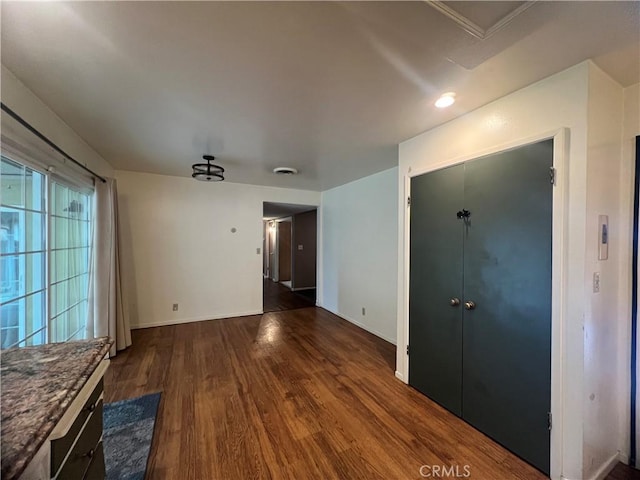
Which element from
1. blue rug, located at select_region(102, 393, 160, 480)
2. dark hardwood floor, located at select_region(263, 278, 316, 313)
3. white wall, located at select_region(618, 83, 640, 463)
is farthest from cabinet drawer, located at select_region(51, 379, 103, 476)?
dark hardwood floor, located at select_region(263, 278, 316, 313)

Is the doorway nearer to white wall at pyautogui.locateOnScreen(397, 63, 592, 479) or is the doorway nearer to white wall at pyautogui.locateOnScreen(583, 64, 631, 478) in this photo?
white wall at pyautogui.locateOnScreen(397, 63, 592, 479)

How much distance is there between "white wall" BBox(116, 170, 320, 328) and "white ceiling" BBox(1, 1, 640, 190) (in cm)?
189

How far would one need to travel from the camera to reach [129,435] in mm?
1821

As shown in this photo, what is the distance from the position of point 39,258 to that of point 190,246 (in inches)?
88.7

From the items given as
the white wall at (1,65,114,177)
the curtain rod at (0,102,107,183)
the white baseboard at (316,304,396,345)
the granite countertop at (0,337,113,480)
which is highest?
the white wall at (1,65,114,177)

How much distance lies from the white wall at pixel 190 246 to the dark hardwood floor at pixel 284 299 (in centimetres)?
64

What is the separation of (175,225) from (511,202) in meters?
4.47

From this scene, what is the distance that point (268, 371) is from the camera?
273 cm

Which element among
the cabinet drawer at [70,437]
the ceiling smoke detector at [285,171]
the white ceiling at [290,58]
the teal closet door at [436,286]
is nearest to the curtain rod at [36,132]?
the white ceiling at [290,58]

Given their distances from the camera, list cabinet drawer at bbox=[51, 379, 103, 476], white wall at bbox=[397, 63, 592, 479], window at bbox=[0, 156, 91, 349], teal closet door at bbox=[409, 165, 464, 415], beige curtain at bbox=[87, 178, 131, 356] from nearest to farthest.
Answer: cabinet drawer at bbox=[51, 379, 103, 476], white wall at bbox=[397, 63, 592, 479], window at bbox=[0, 156, 91, 349], teal closet door at bbox=[409, 165, 464, 415], beige curtain at bbox=[87, 178, 131, 356]

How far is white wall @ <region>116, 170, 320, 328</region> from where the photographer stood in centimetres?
399

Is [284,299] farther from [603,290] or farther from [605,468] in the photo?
[603,290]

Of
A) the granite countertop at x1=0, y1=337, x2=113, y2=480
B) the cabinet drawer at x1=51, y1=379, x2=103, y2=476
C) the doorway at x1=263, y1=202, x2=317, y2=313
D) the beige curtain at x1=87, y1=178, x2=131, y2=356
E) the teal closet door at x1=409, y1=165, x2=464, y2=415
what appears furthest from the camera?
the doorway at x1=263, y1=202, x2=317, y2=313

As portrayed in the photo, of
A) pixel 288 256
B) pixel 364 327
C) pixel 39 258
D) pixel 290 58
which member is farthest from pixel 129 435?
pixel 288 256
